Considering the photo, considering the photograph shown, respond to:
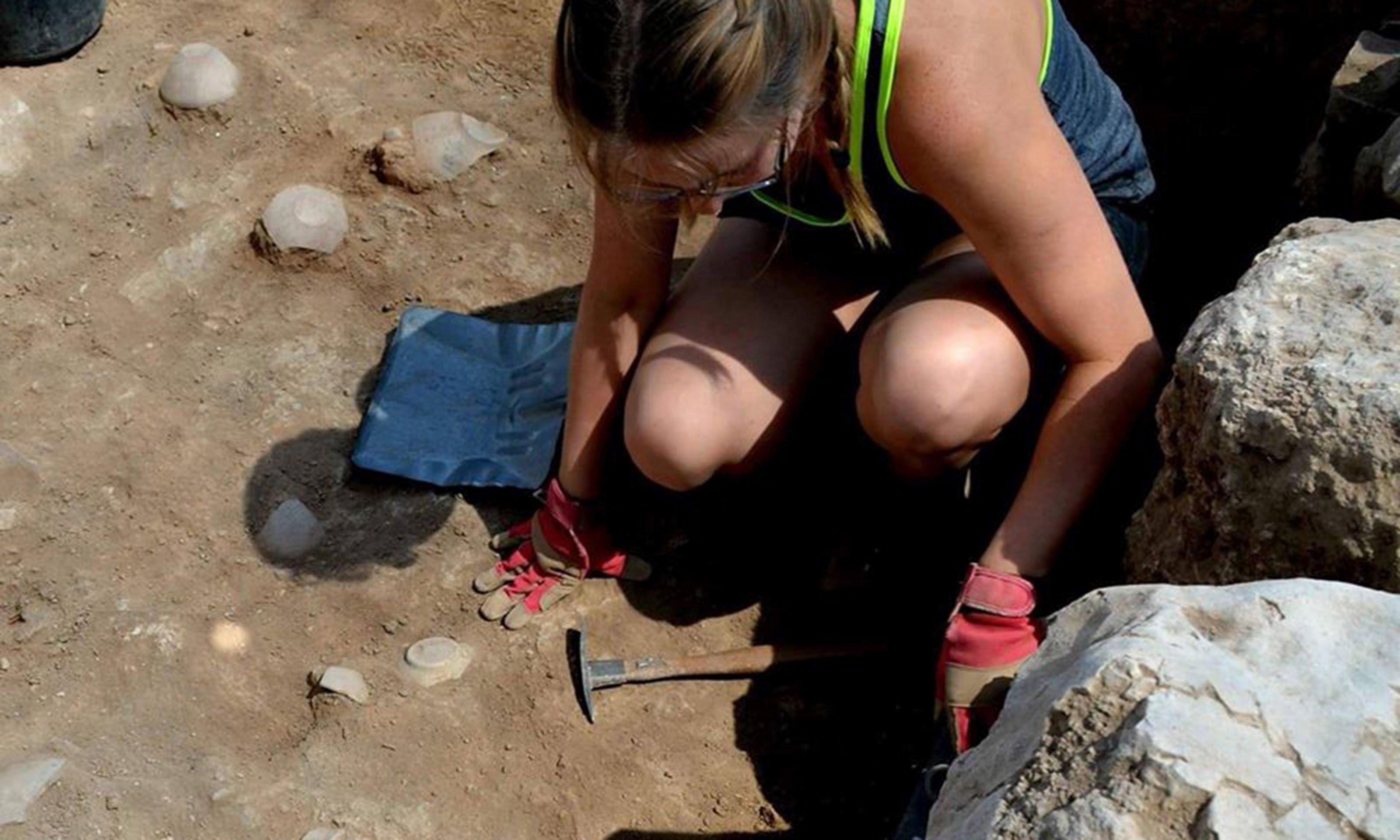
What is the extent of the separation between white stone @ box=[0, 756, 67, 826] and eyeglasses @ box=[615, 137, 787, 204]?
115 cm

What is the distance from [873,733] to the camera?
2.30 meters

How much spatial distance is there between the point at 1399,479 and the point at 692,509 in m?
1.24

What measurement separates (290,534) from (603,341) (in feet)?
2.05

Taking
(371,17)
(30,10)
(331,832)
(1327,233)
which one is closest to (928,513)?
(1327,233)

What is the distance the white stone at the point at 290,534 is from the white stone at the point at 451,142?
2.89 feet

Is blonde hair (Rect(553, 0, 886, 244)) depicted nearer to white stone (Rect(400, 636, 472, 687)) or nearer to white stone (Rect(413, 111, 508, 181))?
white stone (Rect(400, 636, 472, 687))

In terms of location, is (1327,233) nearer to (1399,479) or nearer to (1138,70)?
(1399,479)

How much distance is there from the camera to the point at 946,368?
2078mm

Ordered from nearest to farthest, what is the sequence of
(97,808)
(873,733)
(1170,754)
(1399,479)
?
(1170,754) → (1399,479) → (97,808) → (873,733)

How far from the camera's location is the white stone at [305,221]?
9.73ft

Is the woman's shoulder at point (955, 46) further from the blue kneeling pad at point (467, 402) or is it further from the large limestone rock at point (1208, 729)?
the blue kneeling pad at point (467, 402)

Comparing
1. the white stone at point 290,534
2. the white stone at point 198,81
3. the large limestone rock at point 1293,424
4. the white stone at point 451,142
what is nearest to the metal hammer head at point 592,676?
the white stone at point 290,534

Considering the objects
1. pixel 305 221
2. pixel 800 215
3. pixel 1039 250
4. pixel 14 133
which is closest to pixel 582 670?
pixel 800 215

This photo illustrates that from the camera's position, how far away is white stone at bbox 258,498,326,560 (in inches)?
99.5
